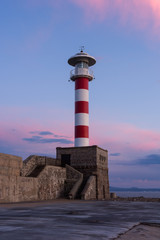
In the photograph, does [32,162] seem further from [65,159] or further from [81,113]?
[81,113]

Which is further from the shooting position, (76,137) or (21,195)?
(76,137)

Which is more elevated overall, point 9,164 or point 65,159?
point 65,159

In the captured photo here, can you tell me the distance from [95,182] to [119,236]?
23237 mm

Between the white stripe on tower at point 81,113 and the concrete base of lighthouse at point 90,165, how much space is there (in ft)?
8.36

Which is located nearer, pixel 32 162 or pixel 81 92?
pixel 32 162

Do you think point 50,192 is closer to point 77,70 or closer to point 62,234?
point 77,70

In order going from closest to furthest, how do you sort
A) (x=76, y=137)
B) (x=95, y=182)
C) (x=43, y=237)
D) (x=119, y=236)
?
(x=43, y=237), (x=119, y=236), (x=95, y=182), (x=76, y=137)

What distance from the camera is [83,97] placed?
1330 inches

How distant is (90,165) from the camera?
1134 inches

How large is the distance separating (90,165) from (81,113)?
7040mm

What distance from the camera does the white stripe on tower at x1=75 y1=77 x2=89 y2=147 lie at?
3241 cm

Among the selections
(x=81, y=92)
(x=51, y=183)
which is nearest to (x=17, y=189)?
(x=51, y=183)

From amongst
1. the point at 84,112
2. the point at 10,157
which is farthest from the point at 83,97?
the point at 10,157

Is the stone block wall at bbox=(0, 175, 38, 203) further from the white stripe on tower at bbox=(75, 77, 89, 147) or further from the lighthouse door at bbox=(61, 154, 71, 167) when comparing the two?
the white stripe on tower at bbox=(75, 77, 89, 147)
